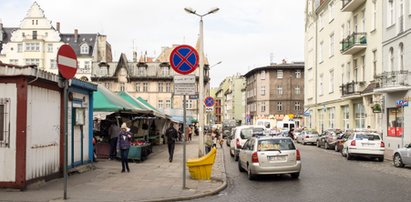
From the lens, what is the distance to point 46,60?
76312mm

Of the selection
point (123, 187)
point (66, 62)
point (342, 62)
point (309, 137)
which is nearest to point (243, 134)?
point (123, 187)

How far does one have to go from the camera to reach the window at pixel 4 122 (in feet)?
37.5

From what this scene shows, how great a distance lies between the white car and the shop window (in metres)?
5.48

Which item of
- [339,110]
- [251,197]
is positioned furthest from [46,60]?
[251,197]

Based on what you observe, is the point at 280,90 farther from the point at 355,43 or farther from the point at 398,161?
the point at 398,161

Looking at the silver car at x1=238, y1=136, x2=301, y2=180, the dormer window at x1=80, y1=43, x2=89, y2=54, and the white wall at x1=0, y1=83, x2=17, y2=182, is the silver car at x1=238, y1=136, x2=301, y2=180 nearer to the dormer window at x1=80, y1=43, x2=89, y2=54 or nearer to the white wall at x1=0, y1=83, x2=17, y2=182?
the white wall at x1=0, y1=83, x2=17, y2=182

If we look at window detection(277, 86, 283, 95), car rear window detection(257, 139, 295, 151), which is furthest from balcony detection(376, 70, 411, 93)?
window detection(277, 86, 283, 95)

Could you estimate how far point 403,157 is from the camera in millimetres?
19719

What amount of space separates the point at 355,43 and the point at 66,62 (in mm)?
31153

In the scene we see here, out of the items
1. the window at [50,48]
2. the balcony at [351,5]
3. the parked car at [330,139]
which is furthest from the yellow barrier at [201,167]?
the window at [50,48]

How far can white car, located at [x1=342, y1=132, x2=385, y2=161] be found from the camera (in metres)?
23.8

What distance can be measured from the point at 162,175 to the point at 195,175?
5.12 feet

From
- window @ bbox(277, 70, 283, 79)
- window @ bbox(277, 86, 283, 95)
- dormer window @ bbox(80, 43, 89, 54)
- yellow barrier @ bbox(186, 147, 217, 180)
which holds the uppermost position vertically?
dormer window @ bbox(80, 43, 89, 54)

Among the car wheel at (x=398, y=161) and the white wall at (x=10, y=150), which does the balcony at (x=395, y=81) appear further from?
the white wall at (x=10, y=150)
